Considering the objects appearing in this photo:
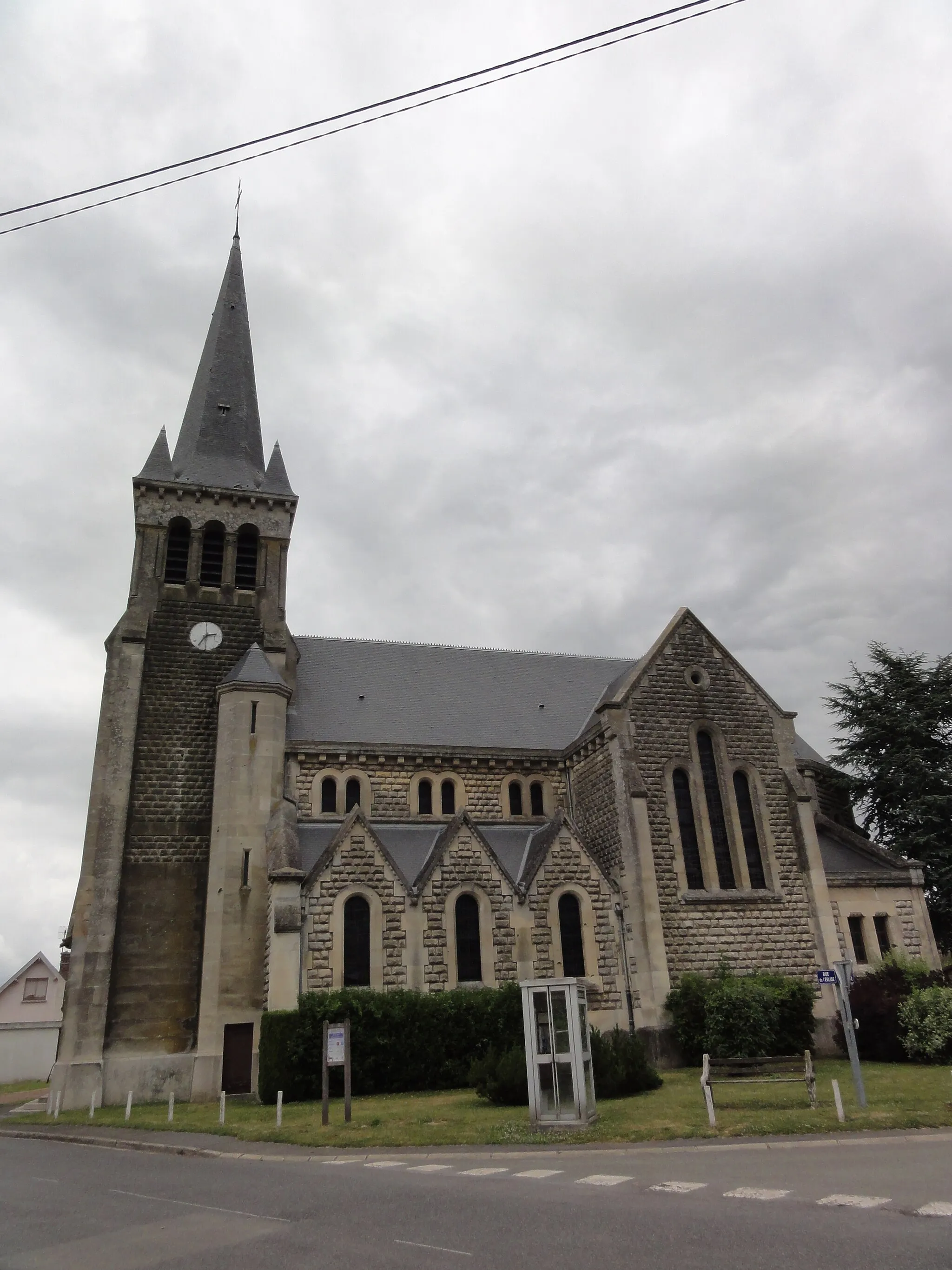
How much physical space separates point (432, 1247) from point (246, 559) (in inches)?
1067

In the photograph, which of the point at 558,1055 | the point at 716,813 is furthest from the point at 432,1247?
the point at 716,813

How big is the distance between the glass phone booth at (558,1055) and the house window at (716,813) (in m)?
12.2

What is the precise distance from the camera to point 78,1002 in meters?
24.5

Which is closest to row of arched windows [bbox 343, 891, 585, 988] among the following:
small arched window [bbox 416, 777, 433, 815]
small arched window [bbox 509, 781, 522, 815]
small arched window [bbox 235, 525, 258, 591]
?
small arched window [bbox 416, 777, 433, 815]

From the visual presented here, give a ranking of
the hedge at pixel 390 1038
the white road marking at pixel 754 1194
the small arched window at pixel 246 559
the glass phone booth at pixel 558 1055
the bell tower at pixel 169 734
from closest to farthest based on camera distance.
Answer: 1. the white road marking at pixel 754 1194
2. the glass phone booth at pixel 558 1055
3. the hedge at pixel 390 1038
4. the bell tower at pixel 169 734
5. the small arched window at pixel 246 559

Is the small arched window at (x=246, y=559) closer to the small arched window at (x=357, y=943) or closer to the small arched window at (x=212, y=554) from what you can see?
the small arched window at (x=212, y=554)

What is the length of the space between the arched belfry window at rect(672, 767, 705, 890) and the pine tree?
10654mm

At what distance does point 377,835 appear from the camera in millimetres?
25641

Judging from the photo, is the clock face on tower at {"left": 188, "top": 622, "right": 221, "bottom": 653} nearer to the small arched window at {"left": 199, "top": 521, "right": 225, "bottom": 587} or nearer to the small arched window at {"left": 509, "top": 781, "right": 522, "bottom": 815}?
the small arched window at {"left": 199, "top": 521, "right": 225, "bottom": 587}

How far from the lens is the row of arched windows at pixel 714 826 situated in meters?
26.8

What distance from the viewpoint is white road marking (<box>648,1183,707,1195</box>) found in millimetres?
9062

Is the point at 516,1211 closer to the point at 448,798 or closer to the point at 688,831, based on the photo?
the point at 688,831

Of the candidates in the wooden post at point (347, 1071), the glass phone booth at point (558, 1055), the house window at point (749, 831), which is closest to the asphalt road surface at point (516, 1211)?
the glass phone booth at point (558, 1055)

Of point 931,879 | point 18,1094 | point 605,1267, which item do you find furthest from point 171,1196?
point 18,1094
